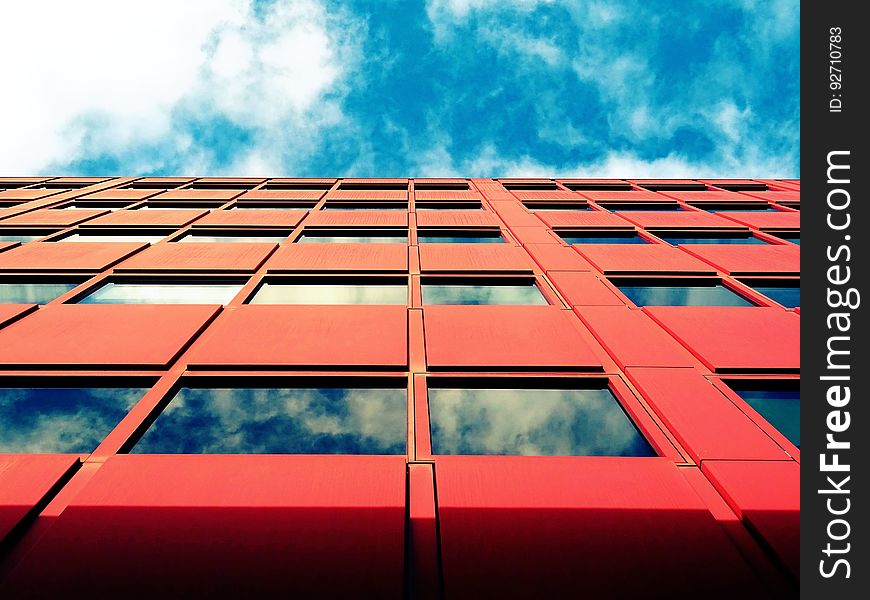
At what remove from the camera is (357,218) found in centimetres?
1566

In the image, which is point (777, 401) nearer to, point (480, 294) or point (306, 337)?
point (480, 294)

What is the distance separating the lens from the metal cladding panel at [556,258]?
11477 mm

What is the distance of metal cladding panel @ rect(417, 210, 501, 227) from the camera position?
1503 centimetres

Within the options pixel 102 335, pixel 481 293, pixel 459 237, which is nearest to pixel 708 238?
pixel 459 237

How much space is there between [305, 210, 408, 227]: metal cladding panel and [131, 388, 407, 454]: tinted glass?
29.8ft

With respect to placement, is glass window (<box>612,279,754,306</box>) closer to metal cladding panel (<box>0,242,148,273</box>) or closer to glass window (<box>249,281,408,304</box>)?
glass window (<box>249,281,408,304</box>)

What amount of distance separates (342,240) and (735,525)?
11786 millimetres

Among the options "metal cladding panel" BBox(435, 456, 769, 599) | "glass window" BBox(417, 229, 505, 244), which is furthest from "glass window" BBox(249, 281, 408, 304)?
"metal cladding panel" BBox(435, 456, 769, 599)

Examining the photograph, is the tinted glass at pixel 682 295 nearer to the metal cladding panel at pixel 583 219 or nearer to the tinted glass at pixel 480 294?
the tinted glass at pixel 480 294

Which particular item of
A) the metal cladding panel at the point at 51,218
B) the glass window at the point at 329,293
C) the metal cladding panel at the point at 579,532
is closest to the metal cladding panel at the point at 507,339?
the glass window at the point at 329,293

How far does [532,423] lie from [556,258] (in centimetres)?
693

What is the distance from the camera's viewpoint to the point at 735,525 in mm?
4598
